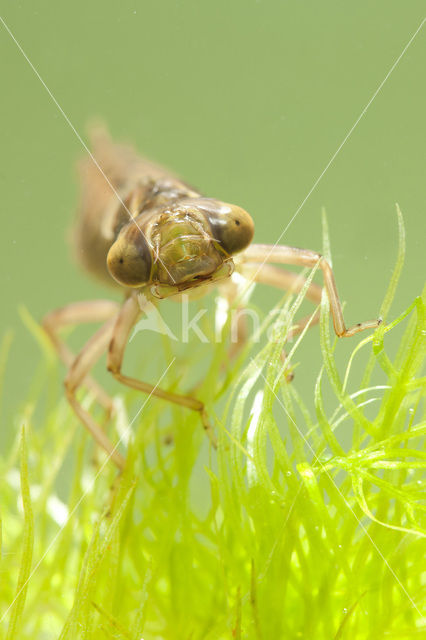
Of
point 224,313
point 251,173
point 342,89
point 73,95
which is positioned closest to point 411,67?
point 342,89

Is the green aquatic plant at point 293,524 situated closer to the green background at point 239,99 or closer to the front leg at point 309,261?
the front leg at point 309,261

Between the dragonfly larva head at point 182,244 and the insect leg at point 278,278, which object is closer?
the dragonfly larva head at point 182,244

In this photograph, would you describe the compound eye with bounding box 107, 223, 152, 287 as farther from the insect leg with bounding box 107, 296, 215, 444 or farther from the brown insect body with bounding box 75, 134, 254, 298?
the insect leg with bounding box 107, 296, 215, 444

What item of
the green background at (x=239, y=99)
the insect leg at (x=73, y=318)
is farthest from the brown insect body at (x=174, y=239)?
the insect leg at (x=73, y=318)

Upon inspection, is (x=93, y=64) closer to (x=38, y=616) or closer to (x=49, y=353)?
(x=49, y=353)

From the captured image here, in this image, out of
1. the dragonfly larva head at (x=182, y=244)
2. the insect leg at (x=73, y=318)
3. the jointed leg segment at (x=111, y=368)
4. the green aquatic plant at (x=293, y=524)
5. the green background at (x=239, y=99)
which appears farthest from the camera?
the insect leg at (x=73, y=318)

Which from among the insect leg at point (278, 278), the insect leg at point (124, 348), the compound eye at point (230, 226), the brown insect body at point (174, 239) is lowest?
the insect leg at point (124, 348)

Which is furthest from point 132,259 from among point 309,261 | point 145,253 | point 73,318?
point 73,318
